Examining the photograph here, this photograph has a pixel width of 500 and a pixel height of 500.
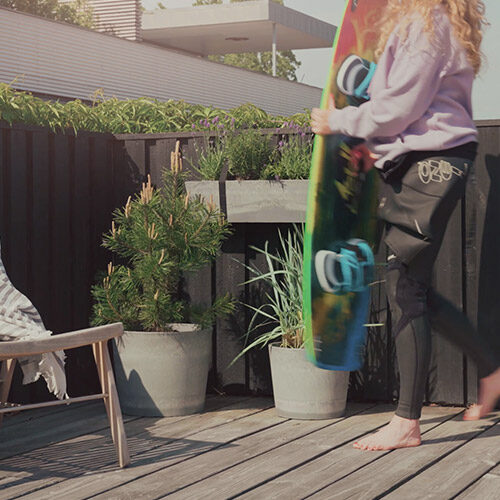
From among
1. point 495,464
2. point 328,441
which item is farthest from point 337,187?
point 495,464

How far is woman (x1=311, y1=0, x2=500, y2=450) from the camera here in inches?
115

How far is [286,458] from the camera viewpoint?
3.01m

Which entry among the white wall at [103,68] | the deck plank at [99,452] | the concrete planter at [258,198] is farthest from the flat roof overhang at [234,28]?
the deck plank at [99,452]

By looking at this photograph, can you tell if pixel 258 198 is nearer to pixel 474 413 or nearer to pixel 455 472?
pixel 474 413

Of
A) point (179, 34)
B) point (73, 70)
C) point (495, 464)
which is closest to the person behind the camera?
point (495, 464)

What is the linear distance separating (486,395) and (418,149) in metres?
0.95

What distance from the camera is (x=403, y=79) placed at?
9.53 ft

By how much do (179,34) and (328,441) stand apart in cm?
2698

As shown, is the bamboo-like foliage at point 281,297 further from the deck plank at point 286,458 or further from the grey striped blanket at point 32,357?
the grey striped blanket at point 32,357

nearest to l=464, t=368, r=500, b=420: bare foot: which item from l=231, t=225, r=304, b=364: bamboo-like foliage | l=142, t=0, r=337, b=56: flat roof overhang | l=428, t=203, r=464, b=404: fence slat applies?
l=428, t=203, r=464, b=404: fence slat

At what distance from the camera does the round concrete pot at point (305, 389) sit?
3658 mm

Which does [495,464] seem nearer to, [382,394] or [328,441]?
[328,441]

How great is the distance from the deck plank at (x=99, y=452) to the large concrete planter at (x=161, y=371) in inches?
2.6

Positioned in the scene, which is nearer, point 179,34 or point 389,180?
point 389,180
